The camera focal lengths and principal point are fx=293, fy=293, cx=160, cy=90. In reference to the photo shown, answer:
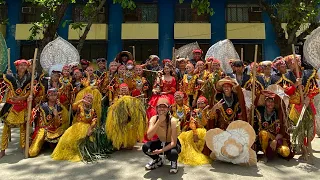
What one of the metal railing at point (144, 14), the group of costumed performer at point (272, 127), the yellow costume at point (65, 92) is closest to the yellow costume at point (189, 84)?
the group of costumed performer at point (272, 127)

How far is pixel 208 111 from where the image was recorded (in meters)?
4.41

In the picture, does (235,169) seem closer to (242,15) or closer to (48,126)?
(48,126)

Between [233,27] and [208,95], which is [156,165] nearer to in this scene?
[208,95]

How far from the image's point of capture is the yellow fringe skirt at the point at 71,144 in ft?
14.2

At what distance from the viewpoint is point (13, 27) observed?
15.2 metres

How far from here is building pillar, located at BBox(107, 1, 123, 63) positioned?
15.0 metres

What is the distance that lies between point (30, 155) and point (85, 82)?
1.53m

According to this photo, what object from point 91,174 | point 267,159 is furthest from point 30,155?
point 267,159

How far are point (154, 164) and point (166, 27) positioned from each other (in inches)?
467

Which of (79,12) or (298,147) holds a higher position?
(79,12)

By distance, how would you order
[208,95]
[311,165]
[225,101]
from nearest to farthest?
1. [311,165]
2. [225,101]
3. [208,95]

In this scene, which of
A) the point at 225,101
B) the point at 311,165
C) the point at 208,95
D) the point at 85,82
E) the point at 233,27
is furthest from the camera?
the point at 233,27

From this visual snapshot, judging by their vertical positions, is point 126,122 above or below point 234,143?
above

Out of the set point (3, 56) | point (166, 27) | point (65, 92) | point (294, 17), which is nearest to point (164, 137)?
point (65, 92)
